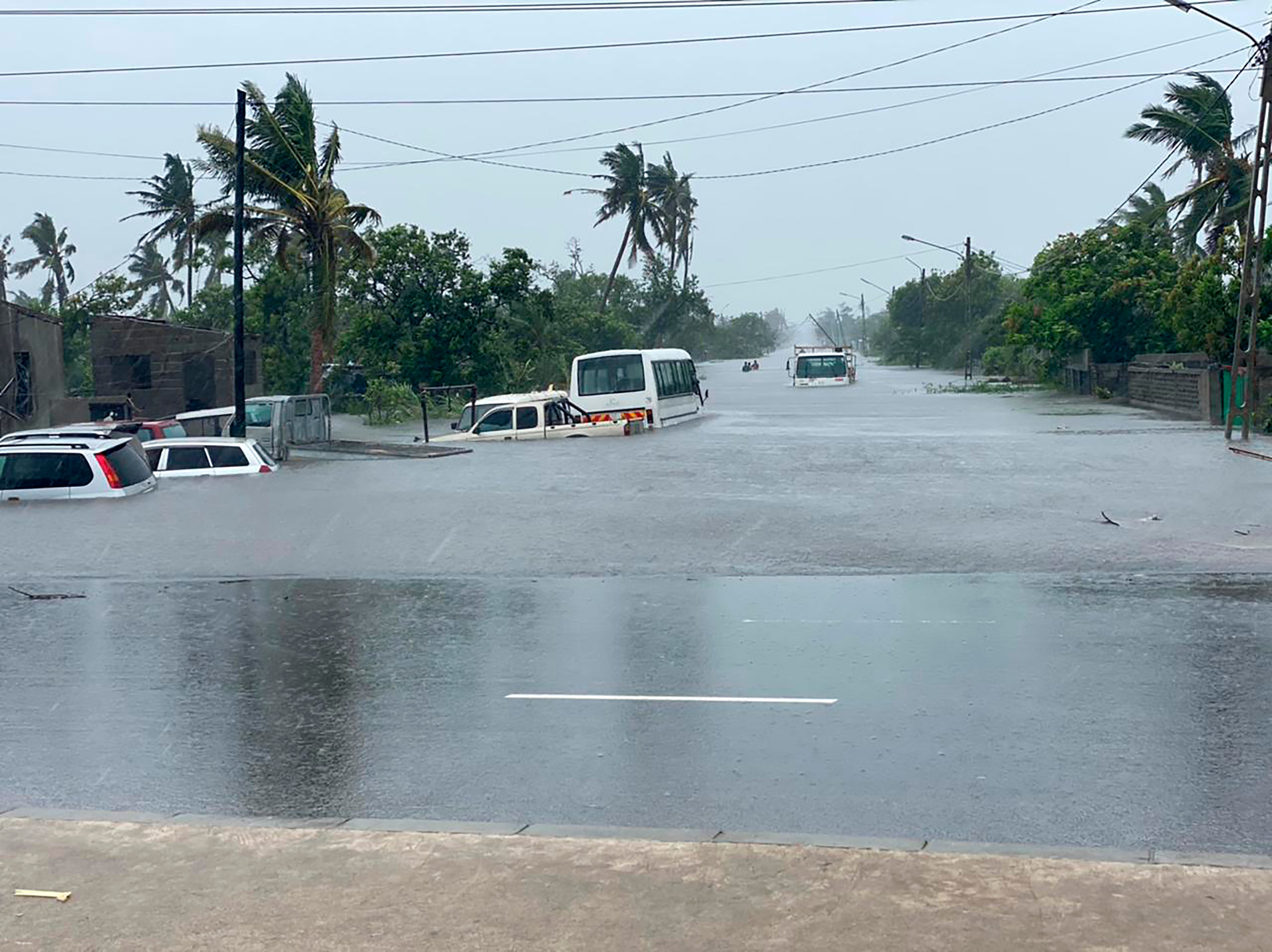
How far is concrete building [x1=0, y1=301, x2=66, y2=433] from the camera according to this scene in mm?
36688

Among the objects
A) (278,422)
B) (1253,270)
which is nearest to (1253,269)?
(1253,270)

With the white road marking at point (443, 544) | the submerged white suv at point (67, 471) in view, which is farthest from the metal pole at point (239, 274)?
the white road marking at point (443, 544)

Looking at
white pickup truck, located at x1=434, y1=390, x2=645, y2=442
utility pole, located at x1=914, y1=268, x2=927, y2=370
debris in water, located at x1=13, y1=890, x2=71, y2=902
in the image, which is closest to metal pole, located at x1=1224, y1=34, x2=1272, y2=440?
white pickup truck, located at x1=434, y1=390, x2=645, y2=442

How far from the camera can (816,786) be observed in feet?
22.8

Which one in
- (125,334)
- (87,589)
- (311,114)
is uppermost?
(311,114)

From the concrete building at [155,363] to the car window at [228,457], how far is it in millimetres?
22858

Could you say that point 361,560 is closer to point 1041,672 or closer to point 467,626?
point 467,626

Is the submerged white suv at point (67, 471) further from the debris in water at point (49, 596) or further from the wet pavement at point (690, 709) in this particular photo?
the wet pavement at point (690, 709)

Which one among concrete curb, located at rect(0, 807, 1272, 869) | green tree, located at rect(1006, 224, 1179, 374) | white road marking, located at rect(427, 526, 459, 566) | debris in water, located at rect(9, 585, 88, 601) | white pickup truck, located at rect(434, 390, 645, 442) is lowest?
debris in water, located at rect(9, 585, 88, 601)

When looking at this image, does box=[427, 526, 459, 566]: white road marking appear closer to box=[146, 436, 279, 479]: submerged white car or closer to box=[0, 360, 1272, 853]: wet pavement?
box=[0, 360, 1272, 853]: wet pavement

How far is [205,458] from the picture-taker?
22109mm

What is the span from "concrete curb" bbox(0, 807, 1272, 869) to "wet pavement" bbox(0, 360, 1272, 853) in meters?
0.20

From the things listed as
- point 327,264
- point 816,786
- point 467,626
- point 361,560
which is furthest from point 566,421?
point 816,786

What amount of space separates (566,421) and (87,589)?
2090 centimetres
